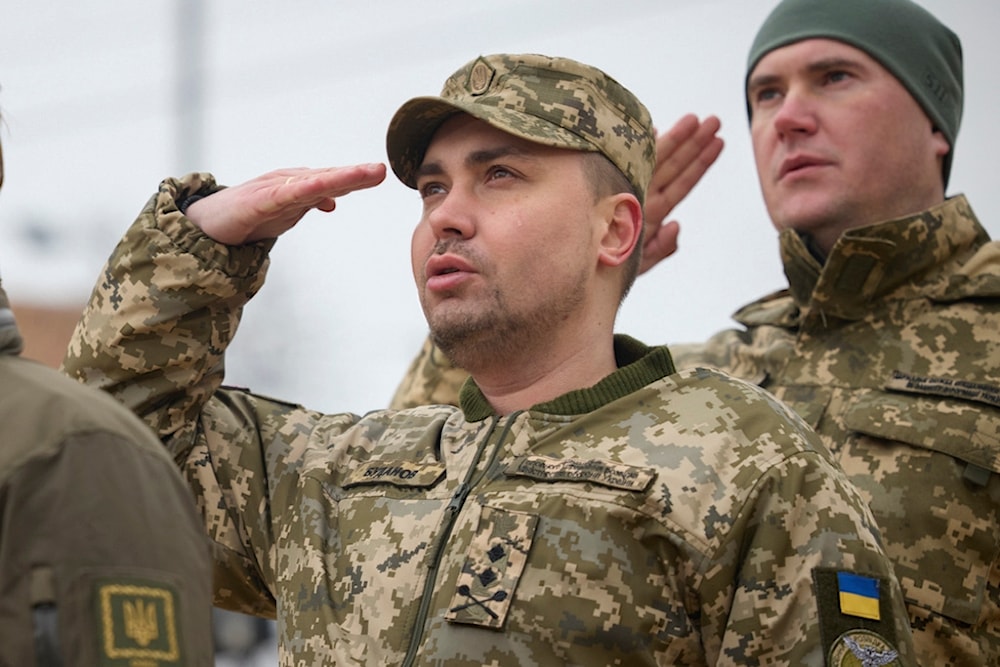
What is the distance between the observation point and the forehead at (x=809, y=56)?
4.49 meters

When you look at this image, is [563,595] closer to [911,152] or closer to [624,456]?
[624,456]

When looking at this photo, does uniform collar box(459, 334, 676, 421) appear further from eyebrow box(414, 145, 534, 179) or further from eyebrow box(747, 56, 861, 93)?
eyebrow box(747, 56, 861, 93)

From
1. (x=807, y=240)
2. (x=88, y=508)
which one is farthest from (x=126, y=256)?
(x=807, y=240)

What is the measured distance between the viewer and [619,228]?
346 centimetres

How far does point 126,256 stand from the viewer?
3434mm

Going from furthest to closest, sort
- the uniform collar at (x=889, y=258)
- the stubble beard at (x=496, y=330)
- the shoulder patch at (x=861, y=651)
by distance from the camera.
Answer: the uniform collar at (x=889, y=258) < the stubble beard at (x=496, y=330) < the shoulder patch at (x=861, y=651)

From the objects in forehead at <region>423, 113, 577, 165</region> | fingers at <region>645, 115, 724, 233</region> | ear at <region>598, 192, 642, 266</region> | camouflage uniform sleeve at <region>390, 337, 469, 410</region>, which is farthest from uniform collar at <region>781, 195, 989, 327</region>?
forehead at <region>423, 113, 577, 165</region>

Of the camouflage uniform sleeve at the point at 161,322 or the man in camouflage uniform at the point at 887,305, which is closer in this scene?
the camouflage uniform sleeve at the point at 161,322

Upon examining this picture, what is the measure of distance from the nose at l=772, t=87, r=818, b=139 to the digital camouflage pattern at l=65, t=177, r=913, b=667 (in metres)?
1.24

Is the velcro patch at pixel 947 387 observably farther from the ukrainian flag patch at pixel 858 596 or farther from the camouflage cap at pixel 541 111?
the ukrainian flag patch at pixel 858 596

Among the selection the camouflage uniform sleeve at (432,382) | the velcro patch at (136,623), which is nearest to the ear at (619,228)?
the camouflage uniform sleeve at (432,382)

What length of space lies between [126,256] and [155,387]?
1.01 feet

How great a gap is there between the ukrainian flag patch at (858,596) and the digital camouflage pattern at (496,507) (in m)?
0.01

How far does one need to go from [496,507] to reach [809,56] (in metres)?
2.11
